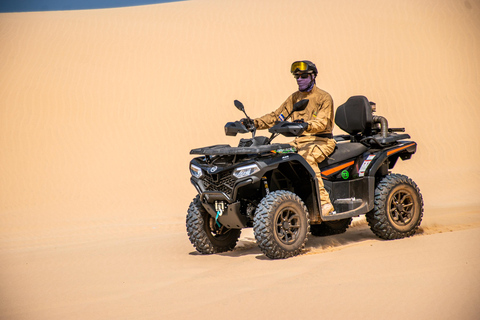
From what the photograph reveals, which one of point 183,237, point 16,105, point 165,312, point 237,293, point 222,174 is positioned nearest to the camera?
point 165,312

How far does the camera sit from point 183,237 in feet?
32.1

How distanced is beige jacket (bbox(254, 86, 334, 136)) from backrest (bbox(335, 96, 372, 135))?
792 millimetres

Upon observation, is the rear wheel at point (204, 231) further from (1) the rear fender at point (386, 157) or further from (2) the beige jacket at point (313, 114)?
(1) the rear fender at point (386, 157)

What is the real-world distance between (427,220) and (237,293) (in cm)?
548

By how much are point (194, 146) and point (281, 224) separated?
1371 centimetres

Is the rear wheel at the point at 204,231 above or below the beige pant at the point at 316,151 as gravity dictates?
below

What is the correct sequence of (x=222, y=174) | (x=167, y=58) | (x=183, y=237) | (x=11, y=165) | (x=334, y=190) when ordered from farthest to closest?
(x=167, y=58) < (x=11, y=165) < (x=183, y=237) < (x=334, y=190) < (x=222, y=174)

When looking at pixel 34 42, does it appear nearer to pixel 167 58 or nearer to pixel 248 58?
pixel 167 58

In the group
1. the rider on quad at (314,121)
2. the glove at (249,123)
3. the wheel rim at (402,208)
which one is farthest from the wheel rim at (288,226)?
the wheel rim at (402,208)

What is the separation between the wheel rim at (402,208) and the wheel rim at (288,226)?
5.15 ft

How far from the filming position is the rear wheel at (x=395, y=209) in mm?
8000

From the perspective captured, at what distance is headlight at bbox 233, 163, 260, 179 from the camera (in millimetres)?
6820

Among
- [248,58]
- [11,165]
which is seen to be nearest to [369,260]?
[11,165]

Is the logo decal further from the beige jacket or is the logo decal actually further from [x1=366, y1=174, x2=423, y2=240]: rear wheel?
the beige jacket
